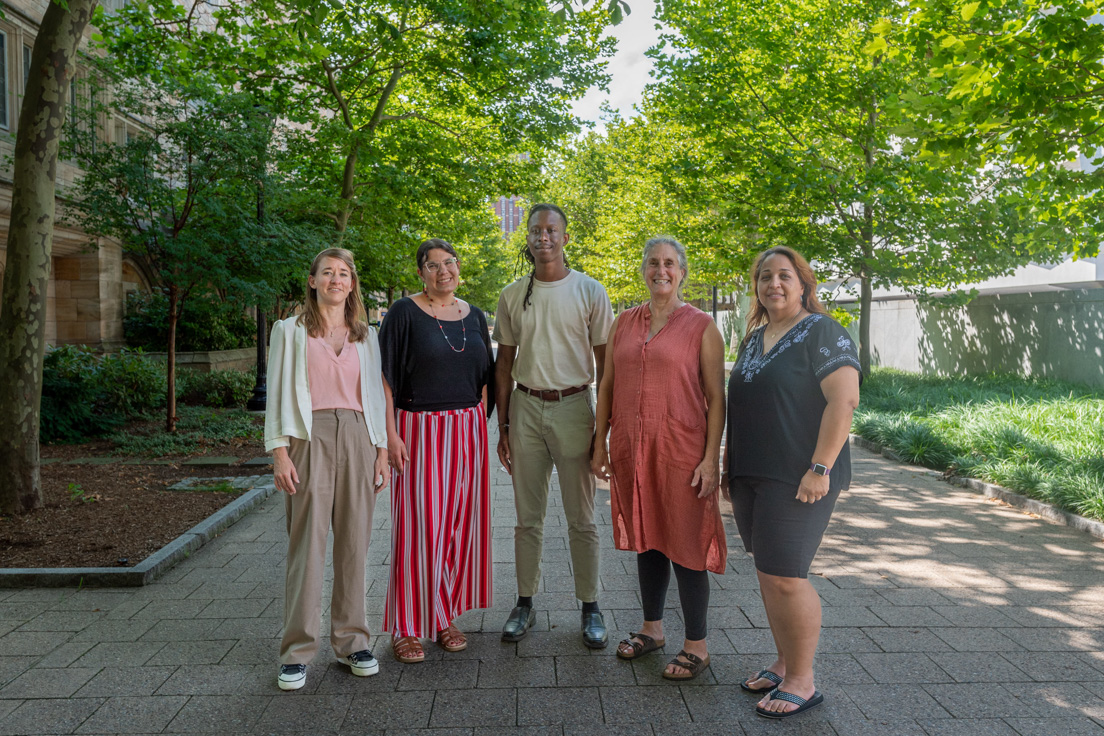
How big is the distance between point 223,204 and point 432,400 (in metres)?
8.68

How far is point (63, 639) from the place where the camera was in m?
4.36

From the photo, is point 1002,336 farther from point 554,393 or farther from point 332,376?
point 332,376

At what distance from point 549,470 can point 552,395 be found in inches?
18.0

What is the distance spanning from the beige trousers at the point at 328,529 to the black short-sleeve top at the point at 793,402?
1833 mm

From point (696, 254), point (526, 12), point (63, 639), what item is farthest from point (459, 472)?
point (696, 254)

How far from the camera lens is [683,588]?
12.7 feet

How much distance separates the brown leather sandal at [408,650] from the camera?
4027mm

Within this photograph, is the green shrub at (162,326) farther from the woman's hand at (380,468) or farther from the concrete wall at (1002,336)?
the concrete wall at (1002,336)

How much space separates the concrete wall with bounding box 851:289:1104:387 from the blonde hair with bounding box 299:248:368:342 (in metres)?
14.7

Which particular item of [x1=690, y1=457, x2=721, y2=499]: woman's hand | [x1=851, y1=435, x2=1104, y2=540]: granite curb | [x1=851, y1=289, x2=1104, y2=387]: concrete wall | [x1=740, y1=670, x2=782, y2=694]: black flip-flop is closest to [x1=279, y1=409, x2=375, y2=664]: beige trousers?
[x1=690, y1=457, x2=721, y2=499]: woman's hand

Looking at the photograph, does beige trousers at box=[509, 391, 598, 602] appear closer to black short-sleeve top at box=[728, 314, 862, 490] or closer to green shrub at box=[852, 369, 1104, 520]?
black short-sleeve top at box=[728, 314, 862, 490]

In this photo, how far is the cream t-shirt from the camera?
4.31m

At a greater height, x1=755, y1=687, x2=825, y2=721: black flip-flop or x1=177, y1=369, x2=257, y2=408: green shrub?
x1=177, y1=369, x2=257, y2=408: green shrub

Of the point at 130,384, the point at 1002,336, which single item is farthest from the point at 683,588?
Result: the point at 1002,336
